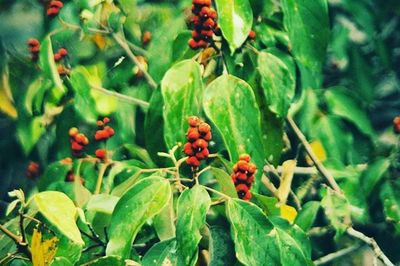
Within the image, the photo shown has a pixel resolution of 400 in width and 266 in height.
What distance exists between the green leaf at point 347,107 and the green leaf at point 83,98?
1.65 ft

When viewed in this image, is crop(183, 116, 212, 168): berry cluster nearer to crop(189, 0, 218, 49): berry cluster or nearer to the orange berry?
crop(189, 0, 218, 49): berry cluster

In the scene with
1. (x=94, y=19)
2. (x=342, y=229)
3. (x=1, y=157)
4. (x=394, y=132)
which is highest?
(x=94, y=19)

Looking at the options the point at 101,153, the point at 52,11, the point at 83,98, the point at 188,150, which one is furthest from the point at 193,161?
the point at 52,11

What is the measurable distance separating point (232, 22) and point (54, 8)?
19.8 inches

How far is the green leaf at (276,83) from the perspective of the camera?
4.42 ft

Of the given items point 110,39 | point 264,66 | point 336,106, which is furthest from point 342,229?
point 110,39

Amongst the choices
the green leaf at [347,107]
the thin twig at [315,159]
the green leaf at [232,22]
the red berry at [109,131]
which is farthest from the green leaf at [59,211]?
the green leaf at [347,107]

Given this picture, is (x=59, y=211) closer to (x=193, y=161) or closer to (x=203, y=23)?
(x=193, y=161)

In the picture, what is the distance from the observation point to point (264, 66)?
4.43 ft

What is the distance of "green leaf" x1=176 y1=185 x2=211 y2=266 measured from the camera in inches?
42.0

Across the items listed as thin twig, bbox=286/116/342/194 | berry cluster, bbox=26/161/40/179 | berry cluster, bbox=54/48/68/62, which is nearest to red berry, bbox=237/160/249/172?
thin twig, bbox=286/116/342/194

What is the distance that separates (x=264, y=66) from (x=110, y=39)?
1.48 feet

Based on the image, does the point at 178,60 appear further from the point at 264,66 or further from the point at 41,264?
the point at 41,264

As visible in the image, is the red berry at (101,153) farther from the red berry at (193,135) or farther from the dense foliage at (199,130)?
the red berry at (193,135)
